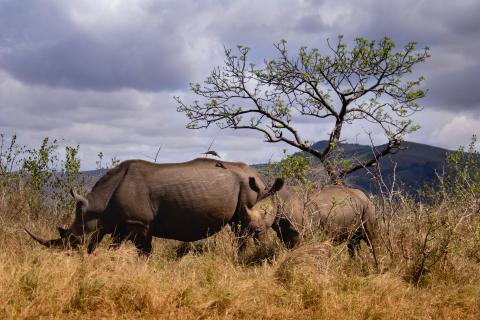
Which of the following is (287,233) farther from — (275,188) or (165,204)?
(165,204)

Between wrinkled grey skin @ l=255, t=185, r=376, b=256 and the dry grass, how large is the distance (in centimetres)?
42

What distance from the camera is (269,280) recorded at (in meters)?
7.74

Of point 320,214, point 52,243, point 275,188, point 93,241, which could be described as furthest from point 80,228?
point 320,214

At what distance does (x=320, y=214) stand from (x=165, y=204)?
255 centimetres

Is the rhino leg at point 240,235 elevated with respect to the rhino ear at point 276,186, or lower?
lower

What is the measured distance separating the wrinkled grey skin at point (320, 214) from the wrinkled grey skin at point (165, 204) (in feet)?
1.01

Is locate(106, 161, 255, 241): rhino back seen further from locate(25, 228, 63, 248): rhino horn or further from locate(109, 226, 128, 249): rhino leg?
locate(25, 228, 63, 248): rhino horn

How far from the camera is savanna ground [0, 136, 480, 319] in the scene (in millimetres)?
6754

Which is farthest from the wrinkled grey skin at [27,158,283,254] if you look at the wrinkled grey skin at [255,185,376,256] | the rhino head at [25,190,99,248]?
the wrinkled grey skin at [255,185,376,256]

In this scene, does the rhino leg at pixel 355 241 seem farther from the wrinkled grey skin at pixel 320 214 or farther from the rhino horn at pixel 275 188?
the rhino horn at pixel 275 188

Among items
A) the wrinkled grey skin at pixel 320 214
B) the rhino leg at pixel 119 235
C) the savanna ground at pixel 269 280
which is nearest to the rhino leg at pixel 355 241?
the wrinkled grey skin at pixel 320 214

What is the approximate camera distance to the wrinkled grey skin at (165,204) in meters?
9.73

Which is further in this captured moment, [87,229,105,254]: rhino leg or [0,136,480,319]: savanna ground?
[87,229,105,254]: rhino leg

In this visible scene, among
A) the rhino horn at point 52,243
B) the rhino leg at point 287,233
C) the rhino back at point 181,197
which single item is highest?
the rhino back at point 181,197
